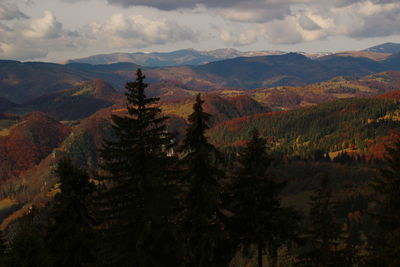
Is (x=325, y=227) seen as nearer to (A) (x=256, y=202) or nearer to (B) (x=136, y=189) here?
(A) (x=256, y=202)

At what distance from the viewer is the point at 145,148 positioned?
71.2ft

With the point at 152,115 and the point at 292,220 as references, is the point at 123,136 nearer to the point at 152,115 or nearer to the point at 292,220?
the point at 152,115

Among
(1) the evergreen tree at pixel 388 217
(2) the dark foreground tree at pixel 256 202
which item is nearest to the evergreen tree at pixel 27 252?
(2) the dark foreground tree at pixel 256 202

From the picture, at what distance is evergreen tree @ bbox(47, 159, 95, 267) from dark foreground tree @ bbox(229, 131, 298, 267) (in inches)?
465

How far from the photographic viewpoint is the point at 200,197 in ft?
76.0

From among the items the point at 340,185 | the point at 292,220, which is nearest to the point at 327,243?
the point at 292,220

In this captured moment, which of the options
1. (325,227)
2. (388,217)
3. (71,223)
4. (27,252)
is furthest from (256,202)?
(27,252)

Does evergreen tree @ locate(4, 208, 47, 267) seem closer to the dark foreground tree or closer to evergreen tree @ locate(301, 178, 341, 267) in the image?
the dark foreground tree

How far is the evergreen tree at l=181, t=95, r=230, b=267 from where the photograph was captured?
74.1 ft

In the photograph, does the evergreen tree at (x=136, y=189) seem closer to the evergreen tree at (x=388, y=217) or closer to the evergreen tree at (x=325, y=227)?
the evergreen tree at (x=325, y=227)

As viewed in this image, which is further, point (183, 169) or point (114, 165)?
point (183, 169)

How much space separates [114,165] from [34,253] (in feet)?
32.8

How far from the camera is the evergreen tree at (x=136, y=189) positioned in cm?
2136

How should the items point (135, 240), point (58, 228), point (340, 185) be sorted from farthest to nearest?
point (340, 185) < point (58, 228) < point (135, 240)
